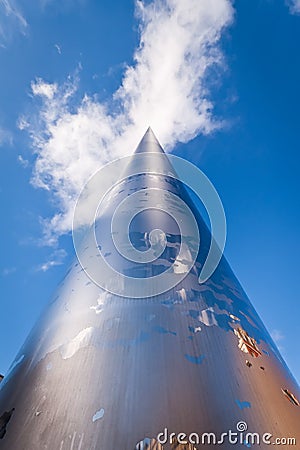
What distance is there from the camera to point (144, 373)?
1.54 m

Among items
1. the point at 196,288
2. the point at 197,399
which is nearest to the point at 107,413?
the point at 197,399

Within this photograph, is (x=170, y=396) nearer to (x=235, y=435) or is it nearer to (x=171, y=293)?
(x=235, y=435)

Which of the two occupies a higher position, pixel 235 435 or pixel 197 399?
pixel 197 399

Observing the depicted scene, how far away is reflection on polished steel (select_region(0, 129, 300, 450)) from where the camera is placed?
1344 mm

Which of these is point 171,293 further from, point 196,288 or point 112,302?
point 112,302

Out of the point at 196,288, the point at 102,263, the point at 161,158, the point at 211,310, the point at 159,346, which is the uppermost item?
the point at 161,158

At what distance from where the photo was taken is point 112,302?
6.73 feet

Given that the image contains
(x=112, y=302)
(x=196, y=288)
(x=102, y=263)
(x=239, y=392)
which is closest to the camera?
(x=239, y=392)

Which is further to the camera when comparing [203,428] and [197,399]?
[197,399]

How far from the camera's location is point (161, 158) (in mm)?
5148

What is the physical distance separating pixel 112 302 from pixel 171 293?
44cm

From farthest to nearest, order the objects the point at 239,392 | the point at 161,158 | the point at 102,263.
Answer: the point at 161,158 < the point at 102,263 < the point at 239,392

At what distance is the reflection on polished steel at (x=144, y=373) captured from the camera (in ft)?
4.41

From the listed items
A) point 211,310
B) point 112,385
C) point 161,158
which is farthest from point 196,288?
point 161,158
